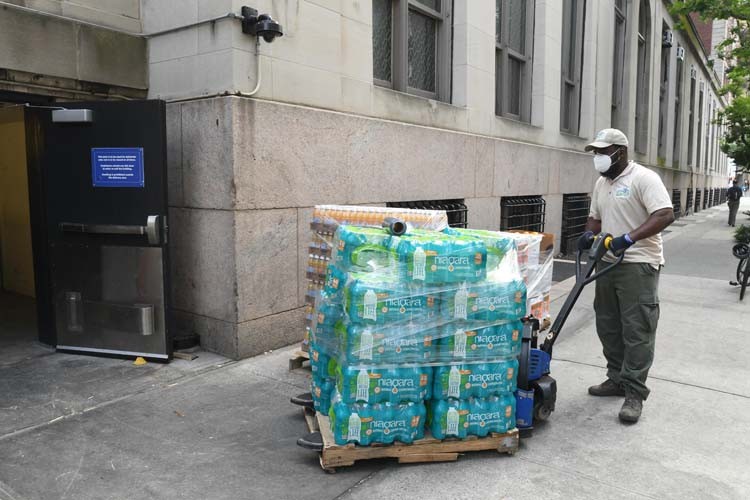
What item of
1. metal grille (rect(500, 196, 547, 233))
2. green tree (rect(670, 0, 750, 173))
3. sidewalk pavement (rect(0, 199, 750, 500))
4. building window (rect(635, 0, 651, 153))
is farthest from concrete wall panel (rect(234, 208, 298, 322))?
building window (rect(635, 0, 651, 153))

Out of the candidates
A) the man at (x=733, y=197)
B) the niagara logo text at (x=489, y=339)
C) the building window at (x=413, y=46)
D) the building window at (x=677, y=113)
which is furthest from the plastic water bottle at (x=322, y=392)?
the building window at (x=677, y=113)

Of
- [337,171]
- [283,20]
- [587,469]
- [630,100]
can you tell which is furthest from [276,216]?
[630,100]

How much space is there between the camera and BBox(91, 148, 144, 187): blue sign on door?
17.2 ft

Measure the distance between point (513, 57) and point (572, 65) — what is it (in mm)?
3548

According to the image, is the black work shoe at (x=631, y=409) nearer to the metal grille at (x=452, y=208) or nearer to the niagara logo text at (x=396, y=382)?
the niagara logo text at (x=396, y=382)

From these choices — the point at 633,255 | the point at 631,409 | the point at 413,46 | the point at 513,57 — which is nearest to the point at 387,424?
the point at 631,409

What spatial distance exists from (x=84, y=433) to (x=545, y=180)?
1004 centimetres

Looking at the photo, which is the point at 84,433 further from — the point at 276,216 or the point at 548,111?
the point at 548,111

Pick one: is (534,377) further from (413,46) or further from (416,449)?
(413,46)

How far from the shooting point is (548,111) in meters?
11.9

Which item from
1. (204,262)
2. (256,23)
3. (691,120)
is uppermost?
(691,120)

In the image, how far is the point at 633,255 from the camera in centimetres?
439

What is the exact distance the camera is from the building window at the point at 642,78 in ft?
64.2

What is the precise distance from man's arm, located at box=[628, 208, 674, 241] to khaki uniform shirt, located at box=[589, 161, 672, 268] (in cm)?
5
